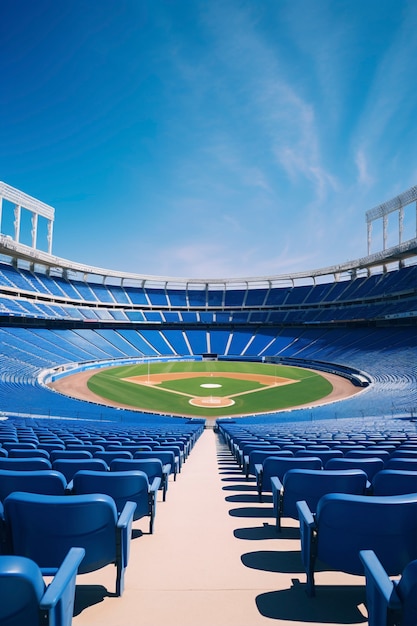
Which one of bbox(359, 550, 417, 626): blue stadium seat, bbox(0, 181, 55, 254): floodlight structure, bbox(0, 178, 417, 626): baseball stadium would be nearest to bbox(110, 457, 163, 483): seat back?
bbox(0, 178, 417, 626): baseball stadium

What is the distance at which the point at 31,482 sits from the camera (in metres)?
3.87

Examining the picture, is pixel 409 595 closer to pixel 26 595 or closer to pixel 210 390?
pixel 26 595

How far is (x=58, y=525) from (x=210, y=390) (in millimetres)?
34167

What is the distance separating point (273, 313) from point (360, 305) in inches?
652

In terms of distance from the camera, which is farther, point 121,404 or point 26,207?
point 26,207

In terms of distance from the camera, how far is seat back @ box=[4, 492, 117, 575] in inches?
114

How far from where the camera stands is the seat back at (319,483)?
4137 millimetres

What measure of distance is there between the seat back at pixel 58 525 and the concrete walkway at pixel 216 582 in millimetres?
480

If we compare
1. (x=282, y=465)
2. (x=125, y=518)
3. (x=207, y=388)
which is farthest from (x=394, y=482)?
(x=207, y=388)

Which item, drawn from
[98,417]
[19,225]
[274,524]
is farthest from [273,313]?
[274,524]

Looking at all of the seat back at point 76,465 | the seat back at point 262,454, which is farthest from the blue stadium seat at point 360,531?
the seat back at point 262,454

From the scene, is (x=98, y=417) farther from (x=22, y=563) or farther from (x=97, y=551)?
(x=22, y=563)

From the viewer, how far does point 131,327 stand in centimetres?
6644

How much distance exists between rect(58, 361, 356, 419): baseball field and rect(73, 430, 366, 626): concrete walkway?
23.2m
